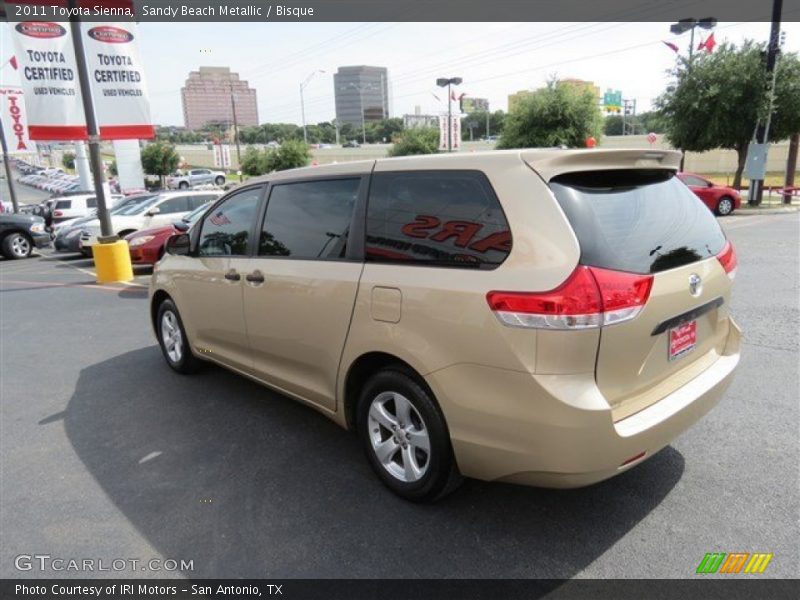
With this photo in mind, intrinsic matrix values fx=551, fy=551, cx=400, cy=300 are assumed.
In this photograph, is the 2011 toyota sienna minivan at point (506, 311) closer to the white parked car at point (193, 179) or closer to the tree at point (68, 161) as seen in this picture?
the white parked car at point (193, 179)

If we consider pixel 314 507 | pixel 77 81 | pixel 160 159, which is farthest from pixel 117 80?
pixel 160 159

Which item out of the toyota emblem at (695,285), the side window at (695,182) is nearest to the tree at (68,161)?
the side window at (695,182)

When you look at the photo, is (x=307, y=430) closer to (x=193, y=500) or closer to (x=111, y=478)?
(x=193, y=500)

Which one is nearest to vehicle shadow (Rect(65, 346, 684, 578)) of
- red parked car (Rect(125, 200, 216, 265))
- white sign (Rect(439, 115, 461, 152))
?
red parked car (Rect(125, 200, 216, 265))

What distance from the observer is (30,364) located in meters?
5.81

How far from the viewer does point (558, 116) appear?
2859 cm

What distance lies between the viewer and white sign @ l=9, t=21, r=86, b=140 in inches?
438

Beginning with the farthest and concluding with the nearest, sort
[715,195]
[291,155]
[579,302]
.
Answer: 1. [291,155]
2. [715,195]
3. [579,302]

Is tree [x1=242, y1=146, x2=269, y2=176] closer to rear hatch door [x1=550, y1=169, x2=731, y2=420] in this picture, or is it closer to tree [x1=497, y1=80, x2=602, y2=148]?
tree [x1=497, y1=80, x2=602, y2=148]

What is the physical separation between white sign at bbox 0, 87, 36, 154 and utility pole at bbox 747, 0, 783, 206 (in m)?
27.9

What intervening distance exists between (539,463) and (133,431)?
10.1 feet

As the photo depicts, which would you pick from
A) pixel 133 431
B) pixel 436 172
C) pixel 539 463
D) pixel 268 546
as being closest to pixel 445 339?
pixel 539 463

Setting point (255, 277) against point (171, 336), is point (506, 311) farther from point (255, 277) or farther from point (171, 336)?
point (171, 336)

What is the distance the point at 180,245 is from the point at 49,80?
943cm
